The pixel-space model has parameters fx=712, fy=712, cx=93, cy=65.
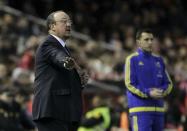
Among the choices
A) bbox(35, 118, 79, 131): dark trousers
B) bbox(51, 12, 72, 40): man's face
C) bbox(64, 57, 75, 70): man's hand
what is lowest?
bbox(35, 118, 79, 131): dark trousers

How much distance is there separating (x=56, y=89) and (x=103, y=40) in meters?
14.3

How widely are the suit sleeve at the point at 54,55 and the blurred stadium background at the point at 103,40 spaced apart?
662cm

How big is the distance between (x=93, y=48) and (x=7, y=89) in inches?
299

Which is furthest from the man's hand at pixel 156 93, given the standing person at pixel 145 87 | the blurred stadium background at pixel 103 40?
the blurred stadium background at pixel 103 40

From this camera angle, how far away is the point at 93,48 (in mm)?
19828

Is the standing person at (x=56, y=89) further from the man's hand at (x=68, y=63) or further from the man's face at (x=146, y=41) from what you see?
the man's face at (x=146, y=41)

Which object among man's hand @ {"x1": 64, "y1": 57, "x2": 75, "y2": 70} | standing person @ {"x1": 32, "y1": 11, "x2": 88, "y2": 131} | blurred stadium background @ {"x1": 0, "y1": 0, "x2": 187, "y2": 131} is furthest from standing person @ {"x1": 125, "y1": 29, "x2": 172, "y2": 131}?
blurred stadium background @ {"x1": 0, "y1": 0, "x2": 187, "y2": 131}

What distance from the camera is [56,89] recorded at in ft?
24.4

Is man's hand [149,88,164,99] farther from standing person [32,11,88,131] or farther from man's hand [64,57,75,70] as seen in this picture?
man's hand [64,57,75,70]

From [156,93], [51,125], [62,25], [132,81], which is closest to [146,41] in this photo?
[132,81]

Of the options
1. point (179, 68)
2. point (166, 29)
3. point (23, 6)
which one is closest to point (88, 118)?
point (179, 68)

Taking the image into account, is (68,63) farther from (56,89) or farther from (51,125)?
(51,125)

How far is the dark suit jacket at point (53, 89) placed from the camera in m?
7.39

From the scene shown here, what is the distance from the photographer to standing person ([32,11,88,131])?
7379mm
